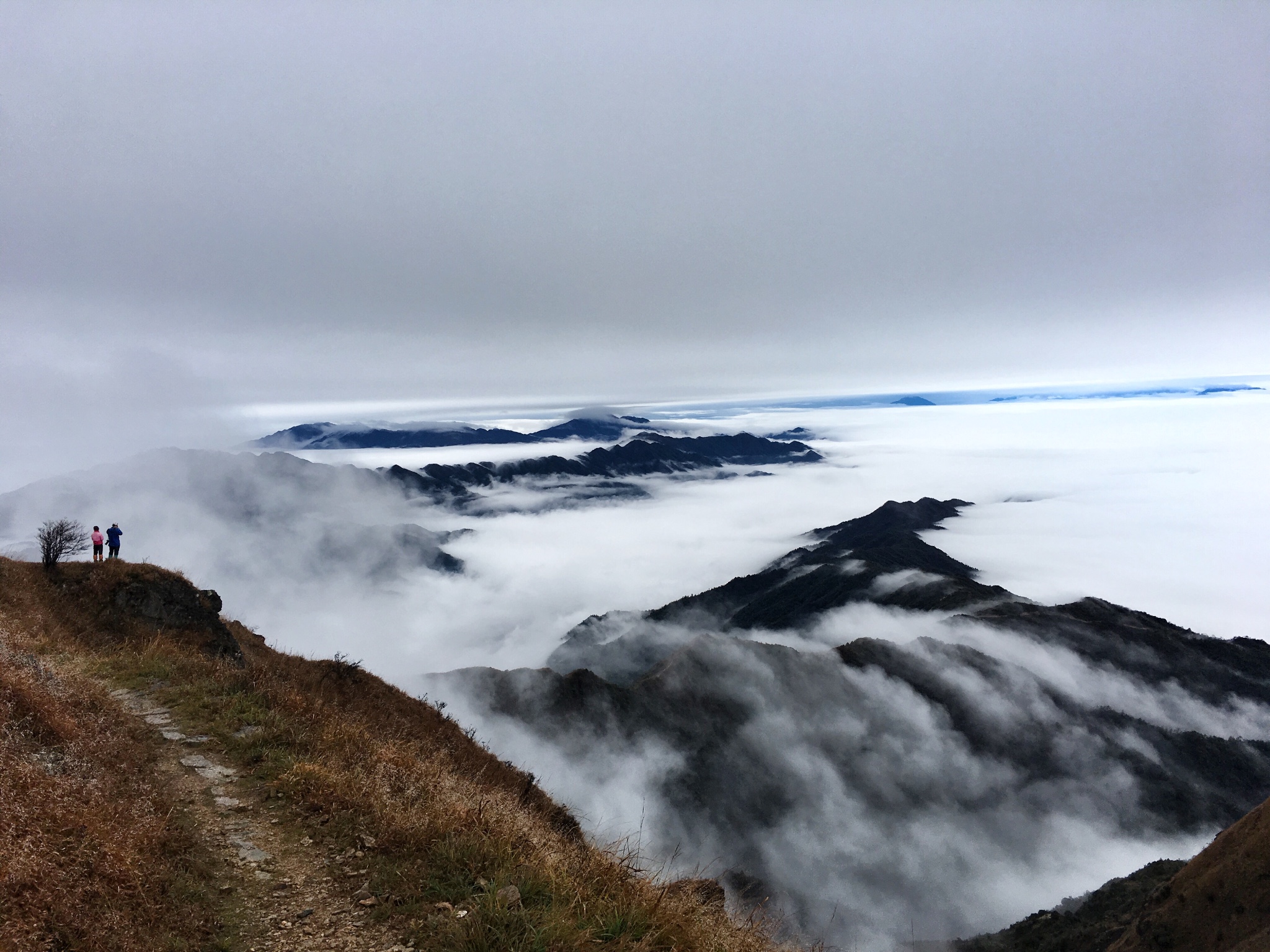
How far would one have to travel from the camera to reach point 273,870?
250 inches

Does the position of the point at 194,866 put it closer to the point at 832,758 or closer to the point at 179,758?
the point at 179,758

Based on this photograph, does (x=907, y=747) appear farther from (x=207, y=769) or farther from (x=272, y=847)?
(x=272, y=847)

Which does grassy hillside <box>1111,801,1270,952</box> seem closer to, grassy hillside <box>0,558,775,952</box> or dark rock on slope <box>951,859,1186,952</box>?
dark rock on slope <box>951,859,1186,952</box>

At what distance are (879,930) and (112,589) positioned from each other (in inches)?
5112

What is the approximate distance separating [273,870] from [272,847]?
1.77 ft

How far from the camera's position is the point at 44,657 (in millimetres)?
13445

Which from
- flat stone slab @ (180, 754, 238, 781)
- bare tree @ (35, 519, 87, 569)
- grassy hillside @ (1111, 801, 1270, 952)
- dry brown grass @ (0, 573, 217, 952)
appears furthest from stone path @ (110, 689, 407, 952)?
grassy hillside @ (1111, 801, 1270, 952)

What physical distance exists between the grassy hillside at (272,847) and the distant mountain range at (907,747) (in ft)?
296

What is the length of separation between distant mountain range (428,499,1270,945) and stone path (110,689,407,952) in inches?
3588

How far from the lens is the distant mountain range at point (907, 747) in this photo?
112 m

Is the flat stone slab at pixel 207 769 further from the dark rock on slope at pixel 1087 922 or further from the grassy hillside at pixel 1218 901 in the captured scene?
the dark rock on slope at pixel 1087 922

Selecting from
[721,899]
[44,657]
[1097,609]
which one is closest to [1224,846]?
[721,899]

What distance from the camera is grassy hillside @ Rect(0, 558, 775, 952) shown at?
16.5 ft

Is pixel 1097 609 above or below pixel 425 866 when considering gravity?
below
